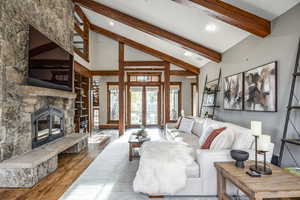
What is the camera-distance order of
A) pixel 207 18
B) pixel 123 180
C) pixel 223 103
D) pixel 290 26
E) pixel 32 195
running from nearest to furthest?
pixel 32 195
pixel 290 26
pixel 123 180
pixel 207 18
pixel 223 103

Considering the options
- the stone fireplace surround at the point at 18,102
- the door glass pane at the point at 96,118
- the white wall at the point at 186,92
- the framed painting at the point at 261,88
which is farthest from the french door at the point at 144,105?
the framed painting at the point at 261,88

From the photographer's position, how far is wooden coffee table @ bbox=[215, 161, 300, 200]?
5.12ft

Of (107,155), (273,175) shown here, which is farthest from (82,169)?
(273,175)

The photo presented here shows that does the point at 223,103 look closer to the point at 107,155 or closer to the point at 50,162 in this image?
the point at 107,155

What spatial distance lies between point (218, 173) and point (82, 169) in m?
2.49

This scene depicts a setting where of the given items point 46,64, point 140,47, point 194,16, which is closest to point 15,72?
point 46,64

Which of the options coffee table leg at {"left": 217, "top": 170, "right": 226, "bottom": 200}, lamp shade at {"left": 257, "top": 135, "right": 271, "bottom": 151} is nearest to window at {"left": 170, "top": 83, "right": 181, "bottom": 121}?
coffee table leg at {"left": 217, "top": 170, "right": 226, "bottom": 200}

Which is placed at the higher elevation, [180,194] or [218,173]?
[218,173]

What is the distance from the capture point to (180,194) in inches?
92.4

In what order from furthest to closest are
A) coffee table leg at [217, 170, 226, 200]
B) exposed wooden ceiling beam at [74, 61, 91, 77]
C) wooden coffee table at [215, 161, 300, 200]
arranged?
exposed wooden ceiling beam at [74, 61, 91, 77] < coffee table leg at [217, 170, 226, 200] < wooden coffee table at [215, 161, 300, 200]

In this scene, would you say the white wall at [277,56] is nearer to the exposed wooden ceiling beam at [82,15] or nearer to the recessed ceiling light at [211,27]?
the recessed ceiling light at [211,27]

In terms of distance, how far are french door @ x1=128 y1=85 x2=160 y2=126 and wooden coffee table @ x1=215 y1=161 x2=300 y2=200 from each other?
276 inches

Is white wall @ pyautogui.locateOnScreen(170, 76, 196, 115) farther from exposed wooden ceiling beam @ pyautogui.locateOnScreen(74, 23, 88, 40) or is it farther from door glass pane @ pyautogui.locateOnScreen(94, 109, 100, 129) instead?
exposed wooden ceiling beam @ pyautogui.locateOnScreen(74, 23, 88, 40)

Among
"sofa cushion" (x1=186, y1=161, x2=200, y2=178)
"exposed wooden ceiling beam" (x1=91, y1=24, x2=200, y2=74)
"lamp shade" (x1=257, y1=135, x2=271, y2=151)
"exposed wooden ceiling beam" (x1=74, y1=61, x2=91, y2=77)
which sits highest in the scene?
"exposed wooden ceiling beam" (x1=91, y1=24, x2=200, y2=74)
